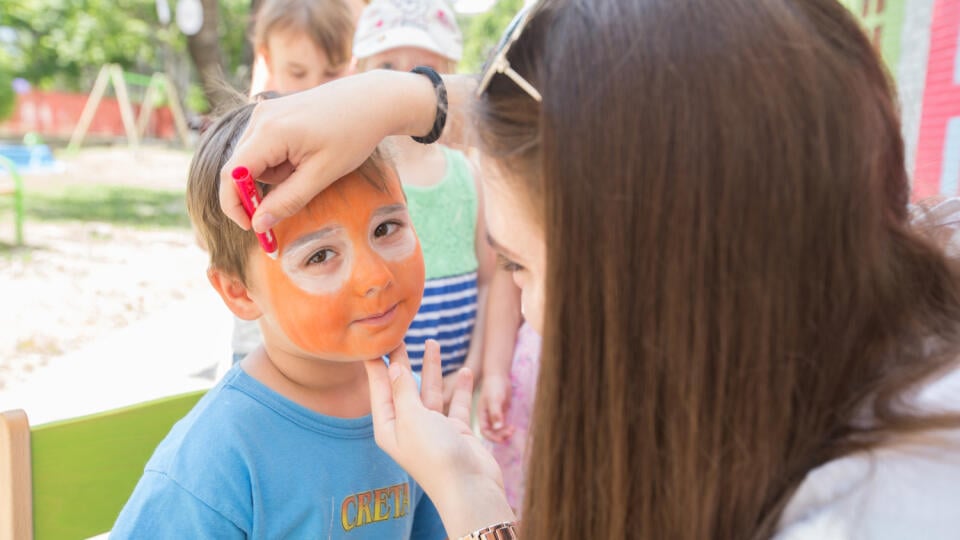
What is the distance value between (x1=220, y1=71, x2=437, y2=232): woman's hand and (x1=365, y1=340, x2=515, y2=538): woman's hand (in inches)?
12.1

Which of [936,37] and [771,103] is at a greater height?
[936,37]

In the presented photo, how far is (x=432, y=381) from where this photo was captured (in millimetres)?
1323

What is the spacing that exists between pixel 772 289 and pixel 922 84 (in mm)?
1668

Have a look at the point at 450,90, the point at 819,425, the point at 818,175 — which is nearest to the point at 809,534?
the point at 819,425

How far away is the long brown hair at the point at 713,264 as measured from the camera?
76 centimetres

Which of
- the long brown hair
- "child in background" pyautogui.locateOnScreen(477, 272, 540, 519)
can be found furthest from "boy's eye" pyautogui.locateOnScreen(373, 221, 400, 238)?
Answer: "child in background" pyautogui.locateOnScreen(477, 272, 540, 519)

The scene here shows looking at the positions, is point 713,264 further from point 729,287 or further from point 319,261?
point 319,261

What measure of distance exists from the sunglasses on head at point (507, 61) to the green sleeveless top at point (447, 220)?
3.91 feet

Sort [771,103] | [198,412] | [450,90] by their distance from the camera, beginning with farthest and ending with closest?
[450,90] → [198,412] → [771,103]

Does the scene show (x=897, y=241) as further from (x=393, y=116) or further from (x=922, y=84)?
(x=922, y=84)

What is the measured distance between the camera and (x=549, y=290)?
83 centimetres

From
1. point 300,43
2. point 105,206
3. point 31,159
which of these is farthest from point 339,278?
point 31,159

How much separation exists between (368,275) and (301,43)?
144 centimetres

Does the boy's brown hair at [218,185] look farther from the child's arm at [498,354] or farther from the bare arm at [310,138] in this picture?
the child's arm at [498,354]
